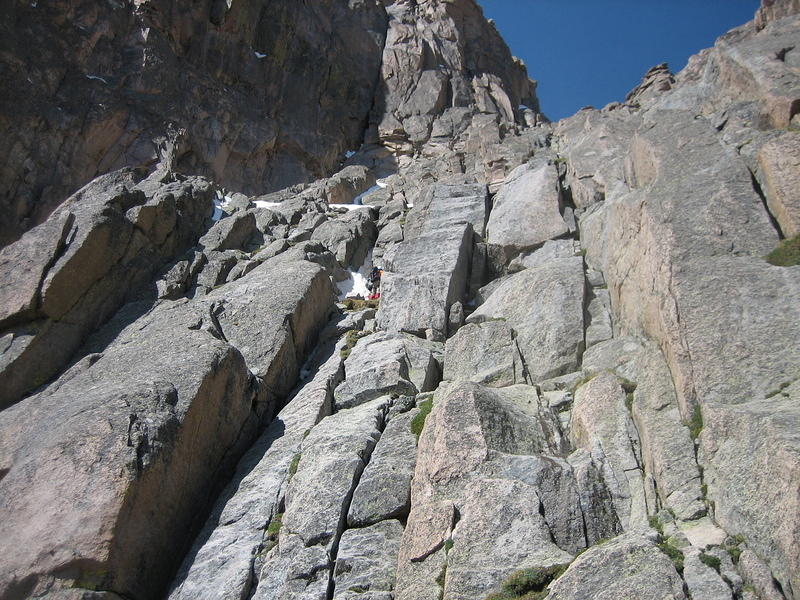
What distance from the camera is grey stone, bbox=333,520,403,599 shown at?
43.7ft

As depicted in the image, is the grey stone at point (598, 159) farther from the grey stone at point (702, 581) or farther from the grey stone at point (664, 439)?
the grey stone at point (702, 581)

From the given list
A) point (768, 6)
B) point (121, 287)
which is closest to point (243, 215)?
point (121, 287)

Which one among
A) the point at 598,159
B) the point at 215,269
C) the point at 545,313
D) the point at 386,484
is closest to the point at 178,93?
the point at 215,269

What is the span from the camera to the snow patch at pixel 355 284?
32156 millimetres

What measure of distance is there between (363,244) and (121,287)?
13.6 m

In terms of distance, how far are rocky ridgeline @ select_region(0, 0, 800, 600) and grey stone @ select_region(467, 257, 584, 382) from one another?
10 centimetres

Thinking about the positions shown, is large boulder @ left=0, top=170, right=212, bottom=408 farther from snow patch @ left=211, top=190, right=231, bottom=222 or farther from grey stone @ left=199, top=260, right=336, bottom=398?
snow patch @ left=211, top=190, right=231, bottom=222

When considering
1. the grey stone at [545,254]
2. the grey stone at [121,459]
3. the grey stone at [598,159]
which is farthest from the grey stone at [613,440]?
the grey stone at [598,159]

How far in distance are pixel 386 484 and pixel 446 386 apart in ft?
15.8

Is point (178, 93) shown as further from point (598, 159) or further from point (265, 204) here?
point (598, 159)

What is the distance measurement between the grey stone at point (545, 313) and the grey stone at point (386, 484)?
4.63m

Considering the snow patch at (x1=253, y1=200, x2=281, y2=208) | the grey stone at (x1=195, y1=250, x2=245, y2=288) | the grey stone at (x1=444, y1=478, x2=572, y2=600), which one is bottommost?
the grey stone at (x1=444, y1=478, x2=572, y2=600)

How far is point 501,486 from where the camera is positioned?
13.3 metres

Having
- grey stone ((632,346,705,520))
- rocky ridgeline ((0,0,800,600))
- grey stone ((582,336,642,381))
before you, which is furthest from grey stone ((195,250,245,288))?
grey stone ((632,346,705,520))
